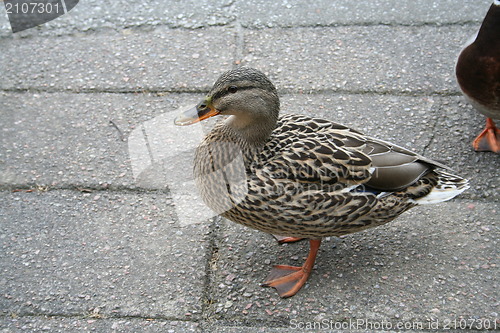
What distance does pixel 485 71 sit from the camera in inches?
135

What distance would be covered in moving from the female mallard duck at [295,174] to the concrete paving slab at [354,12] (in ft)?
6.50

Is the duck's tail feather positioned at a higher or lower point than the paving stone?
higher

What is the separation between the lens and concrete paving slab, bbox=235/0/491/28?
15.3ft

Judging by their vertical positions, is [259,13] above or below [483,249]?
above

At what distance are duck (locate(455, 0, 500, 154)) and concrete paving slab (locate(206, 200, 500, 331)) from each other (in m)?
0.58

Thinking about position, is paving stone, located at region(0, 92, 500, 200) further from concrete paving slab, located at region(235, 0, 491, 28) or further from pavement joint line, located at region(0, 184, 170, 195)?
concrete paving slab, located at region(235, 0, 491, 28)

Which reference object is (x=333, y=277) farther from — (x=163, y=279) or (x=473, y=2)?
(x=473, y=2)

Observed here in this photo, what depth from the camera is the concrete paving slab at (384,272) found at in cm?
274

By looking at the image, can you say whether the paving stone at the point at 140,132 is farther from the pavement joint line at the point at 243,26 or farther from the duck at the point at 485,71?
the pavement joint line at the point at 243,26

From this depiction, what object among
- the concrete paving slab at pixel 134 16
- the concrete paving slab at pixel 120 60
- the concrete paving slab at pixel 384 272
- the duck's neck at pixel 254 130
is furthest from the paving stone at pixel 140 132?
the concrete paving slab at pixel 134 16

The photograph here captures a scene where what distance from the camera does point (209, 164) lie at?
290cm

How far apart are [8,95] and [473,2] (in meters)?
3.59

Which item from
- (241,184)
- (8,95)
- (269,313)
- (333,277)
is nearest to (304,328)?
(269,313)

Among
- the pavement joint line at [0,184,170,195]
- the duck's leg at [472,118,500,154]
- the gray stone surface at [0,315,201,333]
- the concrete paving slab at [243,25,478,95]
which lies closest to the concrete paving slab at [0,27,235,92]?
the concrete paving slab at [243,25,478,95]
